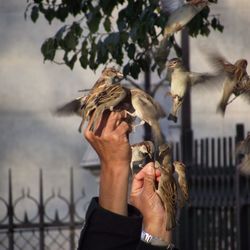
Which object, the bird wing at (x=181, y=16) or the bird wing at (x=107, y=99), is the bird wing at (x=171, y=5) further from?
the bird wing at (x=107, y=99)

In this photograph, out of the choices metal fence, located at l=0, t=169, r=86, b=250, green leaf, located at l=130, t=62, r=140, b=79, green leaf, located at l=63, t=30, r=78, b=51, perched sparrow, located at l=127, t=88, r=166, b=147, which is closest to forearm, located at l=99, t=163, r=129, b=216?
perched sparrow, located at l=127, t=88, r=166, b=147

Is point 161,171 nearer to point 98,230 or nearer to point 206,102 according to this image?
point 98,230

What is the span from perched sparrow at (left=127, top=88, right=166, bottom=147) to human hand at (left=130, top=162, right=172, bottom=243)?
139mm

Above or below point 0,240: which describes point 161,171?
above

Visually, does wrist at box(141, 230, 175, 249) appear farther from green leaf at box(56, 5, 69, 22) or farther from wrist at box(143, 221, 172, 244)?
green leaf at box(56, 5, 69, 22)

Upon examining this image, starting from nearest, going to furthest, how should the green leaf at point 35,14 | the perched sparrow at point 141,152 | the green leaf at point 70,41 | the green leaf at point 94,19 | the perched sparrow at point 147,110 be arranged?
the perched sparrow at point 147,110
the perched sparrow at point 141,152
the green leaf at point 94,19
the green leaf at point 70,41
the green leaf at point 35,14

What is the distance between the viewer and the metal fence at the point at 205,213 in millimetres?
8984

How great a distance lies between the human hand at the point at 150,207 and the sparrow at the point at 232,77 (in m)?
0.27

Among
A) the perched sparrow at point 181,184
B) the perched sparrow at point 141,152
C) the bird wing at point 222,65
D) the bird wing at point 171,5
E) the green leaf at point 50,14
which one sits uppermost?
the green leaf at point 50,14

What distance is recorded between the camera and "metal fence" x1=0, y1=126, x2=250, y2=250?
8984 mm

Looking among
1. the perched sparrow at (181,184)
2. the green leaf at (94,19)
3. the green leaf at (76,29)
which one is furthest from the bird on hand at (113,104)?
the green leaf at (76,29)

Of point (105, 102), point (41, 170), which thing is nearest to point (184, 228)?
point (41, 170)

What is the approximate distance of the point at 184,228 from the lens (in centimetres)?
985

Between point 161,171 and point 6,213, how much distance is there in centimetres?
779
